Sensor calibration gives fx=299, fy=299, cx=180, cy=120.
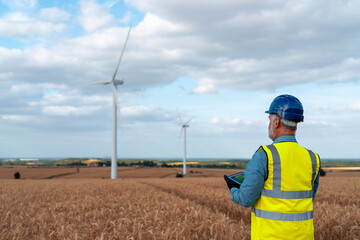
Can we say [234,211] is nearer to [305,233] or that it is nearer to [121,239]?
[121,239]

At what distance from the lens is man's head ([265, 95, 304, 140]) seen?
151 inches

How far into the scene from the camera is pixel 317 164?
4.05 m

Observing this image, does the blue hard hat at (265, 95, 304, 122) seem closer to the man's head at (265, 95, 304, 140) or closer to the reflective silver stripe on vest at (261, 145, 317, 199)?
the man's head at (265, 95, 304, 140)

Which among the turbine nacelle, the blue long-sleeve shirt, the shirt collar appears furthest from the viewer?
the turbine nacelle

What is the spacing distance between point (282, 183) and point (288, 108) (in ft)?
3.12

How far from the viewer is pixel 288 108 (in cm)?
383

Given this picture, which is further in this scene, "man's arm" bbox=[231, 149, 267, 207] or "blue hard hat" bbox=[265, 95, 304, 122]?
"blue hard hat" bbox=[265, 95, 304, 122]

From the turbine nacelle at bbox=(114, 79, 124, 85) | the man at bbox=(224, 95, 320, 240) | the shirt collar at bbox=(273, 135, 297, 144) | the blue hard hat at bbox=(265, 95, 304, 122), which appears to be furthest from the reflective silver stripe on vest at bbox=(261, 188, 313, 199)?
the turbine nacelle at bbox=(114, 79, 124, 85)

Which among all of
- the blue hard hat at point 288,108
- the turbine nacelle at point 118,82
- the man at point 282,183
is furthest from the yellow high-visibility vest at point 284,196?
the turbine nacelle at point 118,82

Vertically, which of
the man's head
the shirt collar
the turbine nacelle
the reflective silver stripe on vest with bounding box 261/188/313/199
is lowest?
the reflective silver stripe on vest with bounding box 261/188/313/199

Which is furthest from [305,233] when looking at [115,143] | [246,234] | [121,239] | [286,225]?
[115,143]

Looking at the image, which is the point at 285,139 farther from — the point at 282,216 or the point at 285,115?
the point at 282,216

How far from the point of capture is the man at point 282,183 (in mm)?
3660

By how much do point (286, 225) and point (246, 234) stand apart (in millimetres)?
3381
